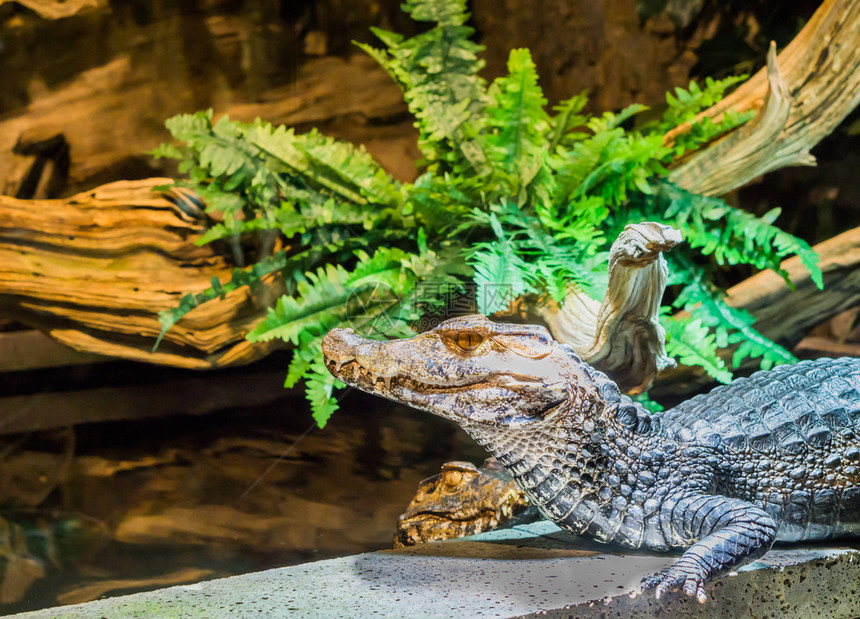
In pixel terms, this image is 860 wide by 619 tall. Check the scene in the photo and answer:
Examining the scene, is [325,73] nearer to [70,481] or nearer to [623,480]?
[70,481]

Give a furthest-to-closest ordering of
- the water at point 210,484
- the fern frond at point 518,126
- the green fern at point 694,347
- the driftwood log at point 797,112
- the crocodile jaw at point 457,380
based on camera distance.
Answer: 1. the driftwood log at point 797,112
2. the water at point 210,484
3. the fern frond at point 518,126
4. the green fern at point 694,347
5. the crocodile jaw at point 457,380

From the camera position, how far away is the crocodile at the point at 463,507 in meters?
1.89

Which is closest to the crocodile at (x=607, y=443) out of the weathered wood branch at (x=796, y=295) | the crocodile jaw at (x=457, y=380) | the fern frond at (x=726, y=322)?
the crocodile jaw at (x=457, y=380)

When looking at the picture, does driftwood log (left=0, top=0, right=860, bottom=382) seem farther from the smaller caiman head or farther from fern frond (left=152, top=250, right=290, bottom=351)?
the smaller caiman head

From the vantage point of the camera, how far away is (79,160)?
9.83ft

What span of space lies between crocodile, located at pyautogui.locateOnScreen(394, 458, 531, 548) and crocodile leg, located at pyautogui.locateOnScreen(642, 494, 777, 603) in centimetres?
46

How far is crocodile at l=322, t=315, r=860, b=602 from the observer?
154 cm

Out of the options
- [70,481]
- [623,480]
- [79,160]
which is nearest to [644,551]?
[623,480]

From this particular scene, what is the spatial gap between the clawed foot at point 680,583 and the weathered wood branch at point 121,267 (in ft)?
6.01

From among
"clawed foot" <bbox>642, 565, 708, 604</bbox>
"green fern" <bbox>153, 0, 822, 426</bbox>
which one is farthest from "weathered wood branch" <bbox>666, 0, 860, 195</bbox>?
"clawed foot" <bbox>642, 565, 708, 604</bbox>

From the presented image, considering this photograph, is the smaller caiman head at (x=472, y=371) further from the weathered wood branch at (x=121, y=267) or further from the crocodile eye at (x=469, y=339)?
the weathered wood branch at (x=121, y=267)

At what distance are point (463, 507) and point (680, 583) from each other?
29.2 inches

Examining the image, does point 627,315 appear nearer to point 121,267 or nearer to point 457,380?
point 457,380

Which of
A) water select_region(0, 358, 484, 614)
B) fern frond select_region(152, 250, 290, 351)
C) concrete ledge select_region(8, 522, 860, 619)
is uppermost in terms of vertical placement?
fern frond select_region(152, 250, 290, 351)
